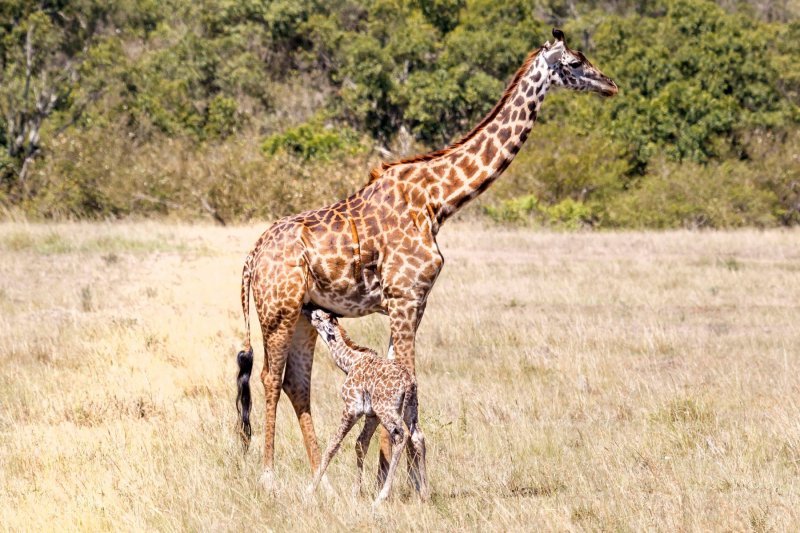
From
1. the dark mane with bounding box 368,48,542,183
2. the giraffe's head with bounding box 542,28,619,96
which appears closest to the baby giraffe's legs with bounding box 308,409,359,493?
the dark mane with bounding box 368,48,542,183

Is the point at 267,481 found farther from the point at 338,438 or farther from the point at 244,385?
the point at 338,438

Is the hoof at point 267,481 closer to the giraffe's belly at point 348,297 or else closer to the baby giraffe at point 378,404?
the baby giraffe at point 378,404

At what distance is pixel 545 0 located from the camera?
4856 centimetres

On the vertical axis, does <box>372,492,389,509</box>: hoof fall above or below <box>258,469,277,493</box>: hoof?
above

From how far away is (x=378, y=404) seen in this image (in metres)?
6.27

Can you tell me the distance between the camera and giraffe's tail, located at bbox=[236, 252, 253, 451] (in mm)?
7227

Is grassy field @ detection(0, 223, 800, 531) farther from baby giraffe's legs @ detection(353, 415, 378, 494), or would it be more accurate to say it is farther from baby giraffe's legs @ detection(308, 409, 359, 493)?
baby giraffe's legs @ detection(308, 409, 359, 493)

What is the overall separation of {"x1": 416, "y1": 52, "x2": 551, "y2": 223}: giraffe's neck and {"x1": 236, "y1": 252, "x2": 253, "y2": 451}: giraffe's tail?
124 centimetres

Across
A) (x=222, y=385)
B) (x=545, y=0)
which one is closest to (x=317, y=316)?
(x=222, y=385)

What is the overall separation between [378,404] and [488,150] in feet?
6.33

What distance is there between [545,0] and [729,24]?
15.0 m

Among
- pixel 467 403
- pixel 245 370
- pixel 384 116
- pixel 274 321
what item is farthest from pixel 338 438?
pixel 384 116

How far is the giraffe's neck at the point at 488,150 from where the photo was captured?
282 inches

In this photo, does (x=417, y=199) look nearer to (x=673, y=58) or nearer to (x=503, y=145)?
(x=503, y=145)
